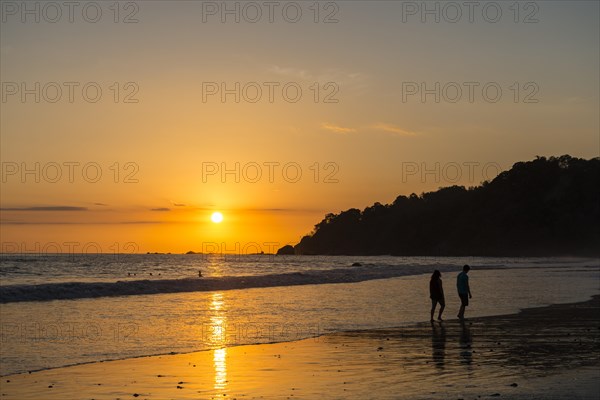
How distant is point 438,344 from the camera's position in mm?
18922

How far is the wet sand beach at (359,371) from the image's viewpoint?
12930mm

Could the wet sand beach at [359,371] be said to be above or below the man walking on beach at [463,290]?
below

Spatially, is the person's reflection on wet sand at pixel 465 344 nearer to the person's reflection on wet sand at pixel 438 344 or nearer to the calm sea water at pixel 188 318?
the person's reflection on wet sand at pixel 438 344

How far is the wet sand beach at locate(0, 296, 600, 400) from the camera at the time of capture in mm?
12930

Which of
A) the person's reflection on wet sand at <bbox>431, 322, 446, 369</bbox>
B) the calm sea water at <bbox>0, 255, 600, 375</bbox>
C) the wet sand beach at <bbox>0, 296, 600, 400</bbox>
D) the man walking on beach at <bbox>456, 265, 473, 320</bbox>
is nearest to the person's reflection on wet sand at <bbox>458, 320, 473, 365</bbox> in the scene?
the wet sand beach at <bbox>0, 296, 600, 400</bbox>

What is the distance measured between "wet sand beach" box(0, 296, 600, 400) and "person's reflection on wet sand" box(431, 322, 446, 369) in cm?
3

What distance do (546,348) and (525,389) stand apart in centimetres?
544

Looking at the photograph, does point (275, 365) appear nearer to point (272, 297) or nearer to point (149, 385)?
point (149, 385)

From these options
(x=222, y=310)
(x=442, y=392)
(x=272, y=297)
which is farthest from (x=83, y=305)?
(x=442, y=392)

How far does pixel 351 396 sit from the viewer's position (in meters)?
12.5

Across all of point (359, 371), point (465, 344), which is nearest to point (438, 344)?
point (465, 344)

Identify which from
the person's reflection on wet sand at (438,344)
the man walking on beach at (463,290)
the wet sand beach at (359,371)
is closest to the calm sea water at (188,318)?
the man walking on beach at (463,290)

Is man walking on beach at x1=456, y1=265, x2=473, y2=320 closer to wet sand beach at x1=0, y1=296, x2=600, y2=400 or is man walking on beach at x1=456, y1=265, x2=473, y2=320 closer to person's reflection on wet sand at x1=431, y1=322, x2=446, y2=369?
person's reflection on wet sand at x1=431, y1=322, x2=446, y2=369

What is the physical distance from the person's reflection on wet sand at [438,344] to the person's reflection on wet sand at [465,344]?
41 cm
